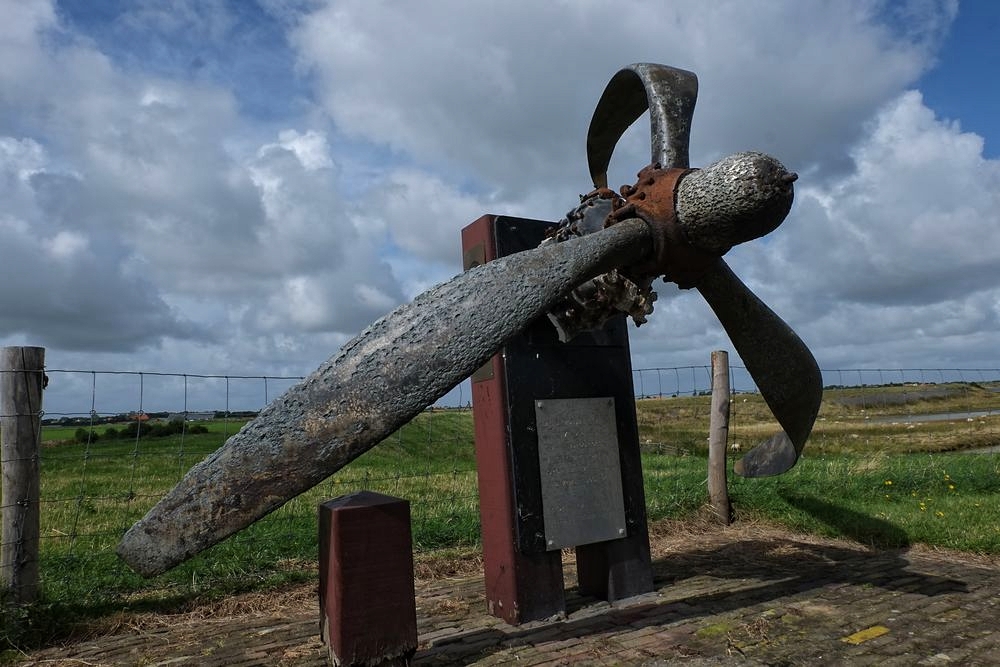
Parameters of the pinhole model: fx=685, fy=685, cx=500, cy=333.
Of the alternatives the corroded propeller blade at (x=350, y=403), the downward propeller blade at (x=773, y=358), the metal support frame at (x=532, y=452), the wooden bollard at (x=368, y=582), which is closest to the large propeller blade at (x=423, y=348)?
the corroded propeller blade at (x=350, y=403)

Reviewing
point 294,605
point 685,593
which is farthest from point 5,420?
point 685,593

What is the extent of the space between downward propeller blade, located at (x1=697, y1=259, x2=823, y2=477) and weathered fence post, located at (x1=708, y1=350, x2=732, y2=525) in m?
3.20

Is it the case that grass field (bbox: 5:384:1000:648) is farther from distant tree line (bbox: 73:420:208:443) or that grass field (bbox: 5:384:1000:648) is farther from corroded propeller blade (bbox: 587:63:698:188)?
corroded propeller blade (bbox: 587:63:698:188)

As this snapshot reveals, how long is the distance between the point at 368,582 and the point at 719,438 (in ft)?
17.0

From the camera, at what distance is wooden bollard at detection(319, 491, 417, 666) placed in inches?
124

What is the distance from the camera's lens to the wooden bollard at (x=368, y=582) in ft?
10.3

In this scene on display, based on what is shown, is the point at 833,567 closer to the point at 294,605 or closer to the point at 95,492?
the point at 294,605

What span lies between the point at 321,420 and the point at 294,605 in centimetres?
309

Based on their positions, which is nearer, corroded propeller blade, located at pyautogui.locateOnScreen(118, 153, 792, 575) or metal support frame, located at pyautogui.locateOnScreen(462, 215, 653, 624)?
corroded propeller blade, located at pyautogui.locateOnScreen(118, 153, 792, 575)

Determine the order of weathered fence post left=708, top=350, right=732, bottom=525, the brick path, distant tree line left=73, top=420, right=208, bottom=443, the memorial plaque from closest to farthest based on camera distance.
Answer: the brick path → the memorial plaque → weathered fence post left=708, top=350, right=732, bottom=525 → distant tree line left=73, top=420, right=208, bottom=443

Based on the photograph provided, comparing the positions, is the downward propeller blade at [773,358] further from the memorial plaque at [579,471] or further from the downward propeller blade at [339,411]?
the downward propeller blade at [339,411]

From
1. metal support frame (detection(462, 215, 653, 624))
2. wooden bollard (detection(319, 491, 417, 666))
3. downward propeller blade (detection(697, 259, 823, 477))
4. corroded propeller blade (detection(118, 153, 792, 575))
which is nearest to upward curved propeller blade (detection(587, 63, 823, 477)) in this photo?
downward propeller blade (detection(697, 259, 823, 477))

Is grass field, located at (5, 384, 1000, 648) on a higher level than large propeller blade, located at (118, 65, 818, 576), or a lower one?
lower

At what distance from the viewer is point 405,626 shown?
3.29 metres
